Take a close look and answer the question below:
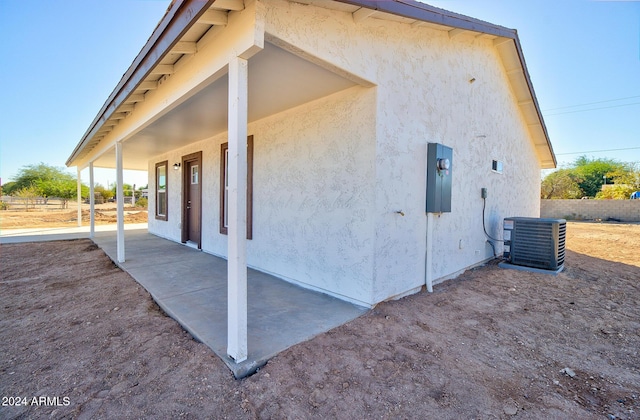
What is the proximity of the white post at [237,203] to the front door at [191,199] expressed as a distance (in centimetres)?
553

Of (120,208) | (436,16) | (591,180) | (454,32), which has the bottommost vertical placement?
(120,208)

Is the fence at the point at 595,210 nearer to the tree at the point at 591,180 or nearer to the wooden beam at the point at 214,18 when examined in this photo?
the tree at the point at 591,180

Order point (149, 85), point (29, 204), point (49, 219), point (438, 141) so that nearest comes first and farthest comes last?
1. point (149, 85)
2. point (438, 141)
3. point (49, 219)
4. point (29, 204)

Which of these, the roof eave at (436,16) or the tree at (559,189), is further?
the tree at (559,189)

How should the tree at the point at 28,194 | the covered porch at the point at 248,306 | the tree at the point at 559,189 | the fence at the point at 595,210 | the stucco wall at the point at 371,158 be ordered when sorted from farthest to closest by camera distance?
the tree at the point at 559,189 < the tree at the point at 28,194 < the fence at the point at 595,210 < the stucco wall at the point at 371,158 < the covered porch at the point at 248,306

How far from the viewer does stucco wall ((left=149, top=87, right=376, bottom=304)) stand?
3498mm

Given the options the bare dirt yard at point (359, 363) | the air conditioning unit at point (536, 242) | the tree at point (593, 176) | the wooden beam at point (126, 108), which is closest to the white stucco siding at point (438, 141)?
the air conditioning unit at point (536, 242)

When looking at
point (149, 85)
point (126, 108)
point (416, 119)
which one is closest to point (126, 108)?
point (126, 108)

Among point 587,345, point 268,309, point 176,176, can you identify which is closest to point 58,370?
point 268,309

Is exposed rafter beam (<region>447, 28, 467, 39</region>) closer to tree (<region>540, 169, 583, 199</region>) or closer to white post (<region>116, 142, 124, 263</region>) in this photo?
white post (<region>116, 142, 124, 263</region>)

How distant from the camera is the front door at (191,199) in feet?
24.4

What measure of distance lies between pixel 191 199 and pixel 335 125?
555 centimetres

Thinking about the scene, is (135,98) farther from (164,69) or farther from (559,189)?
(559,189)

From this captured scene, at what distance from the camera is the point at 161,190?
9.39 meters
